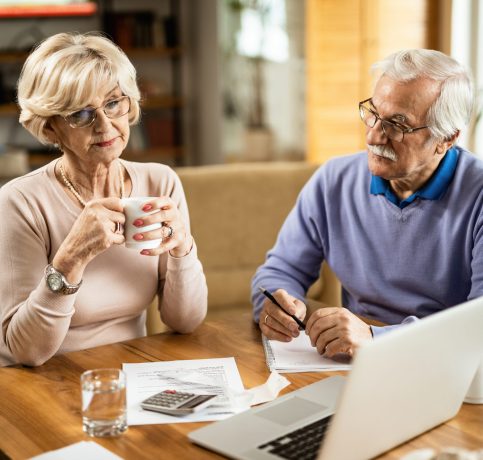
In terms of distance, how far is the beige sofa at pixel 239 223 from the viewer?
113 inches

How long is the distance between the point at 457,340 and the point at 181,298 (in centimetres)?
74

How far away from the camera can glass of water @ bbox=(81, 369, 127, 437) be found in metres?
1.20

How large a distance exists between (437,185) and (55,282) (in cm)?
91

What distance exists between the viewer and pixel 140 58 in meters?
6.11

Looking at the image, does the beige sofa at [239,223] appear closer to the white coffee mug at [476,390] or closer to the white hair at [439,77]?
the white hair at [439,77]

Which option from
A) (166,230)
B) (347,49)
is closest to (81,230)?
(166,230)

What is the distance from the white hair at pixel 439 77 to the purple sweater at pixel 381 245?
11cm

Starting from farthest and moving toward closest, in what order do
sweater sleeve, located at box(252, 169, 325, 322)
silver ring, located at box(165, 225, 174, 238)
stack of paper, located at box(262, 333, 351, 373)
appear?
sweater sleeve, located at box(252, 169, 325, 322) < silver ring, located at box(165, 225, 174, 238) < stack of paper, located at box(262, 333, 351, 373)

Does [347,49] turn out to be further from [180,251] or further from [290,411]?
[290,411]

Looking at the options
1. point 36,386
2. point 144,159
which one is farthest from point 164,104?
point 36,386

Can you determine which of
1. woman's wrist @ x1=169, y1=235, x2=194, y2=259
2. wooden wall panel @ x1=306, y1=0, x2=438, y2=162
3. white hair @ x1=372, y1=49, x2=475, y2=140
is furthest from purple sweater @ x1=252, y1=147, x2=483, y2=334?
wooden wall panel @ x1=306, y1=0, x2=438, y2=162

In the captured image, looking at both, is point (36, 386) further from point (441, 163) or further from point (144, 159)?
point (144, 159)

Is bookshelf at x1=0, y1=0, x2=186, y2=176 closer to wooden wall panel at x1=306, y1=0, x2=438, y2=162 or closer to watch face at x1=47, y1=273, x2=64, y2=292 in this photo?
wooden wall panel at x1=306, y1=0, x2=438, y2=162

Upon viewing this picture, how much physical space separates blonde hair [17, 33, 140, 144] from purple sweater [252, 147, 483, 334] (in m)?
0.57
